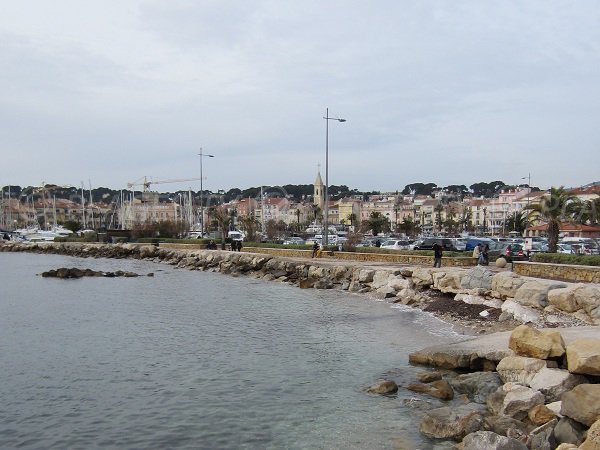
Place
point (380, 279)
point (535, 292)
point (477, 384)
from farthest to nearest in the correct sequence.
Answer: point (380, 279)
point (535, 292)
point (477, 384)

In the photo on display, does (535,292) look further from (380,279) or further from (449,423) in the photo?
(449,423)

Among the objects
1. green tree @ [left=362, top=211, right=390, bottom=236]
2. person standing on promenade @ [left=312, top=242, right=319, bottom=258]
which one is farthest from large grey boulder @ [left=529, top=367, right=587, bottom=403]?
green tree @ [left=362, top=211, right=390, bottom=236]

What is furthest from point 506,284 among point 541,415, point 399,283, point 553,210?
point 541,415

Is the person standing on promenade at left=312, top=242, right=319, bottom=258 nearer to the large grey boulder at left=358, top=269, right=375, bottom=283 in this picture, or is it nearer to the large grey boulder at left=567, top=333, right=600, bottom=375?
the large grey boulder at left=358, top=269, right=375, bottom=283

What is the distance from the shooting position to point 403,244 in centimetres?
5378

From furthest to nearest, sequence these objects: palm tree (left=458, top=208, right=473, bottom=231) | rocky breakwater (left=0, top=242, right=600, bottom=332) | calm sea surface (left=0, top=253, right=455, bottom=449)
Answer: palm tree (left=458, top=208, right=473, bottom=231)
rocky breakwater (left=0, top=242, right=600, bottom=332)
calm sea surface (left=0, top=253, right=455, bottom=449)

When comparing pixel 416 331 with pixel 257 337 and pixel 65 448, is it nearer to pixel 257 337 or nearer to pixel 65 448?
pixel 257 337

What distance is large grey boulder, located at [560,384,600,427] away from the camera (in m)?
9.96

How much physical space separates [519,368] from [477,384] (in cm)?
101

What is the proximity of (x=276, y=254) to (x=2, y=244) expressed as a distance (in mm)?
72241

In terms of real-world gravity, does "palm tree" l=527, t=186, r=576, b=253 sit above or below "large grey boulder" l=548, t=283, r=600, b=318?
above

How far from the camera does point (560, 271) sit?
25438 millimetres

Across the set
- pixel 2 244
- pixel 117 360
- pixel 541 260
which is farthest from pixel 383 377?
pixel 2 244

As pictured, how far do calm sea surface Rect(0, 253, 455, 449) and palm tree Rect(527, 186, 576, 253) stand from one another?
39.2ft
